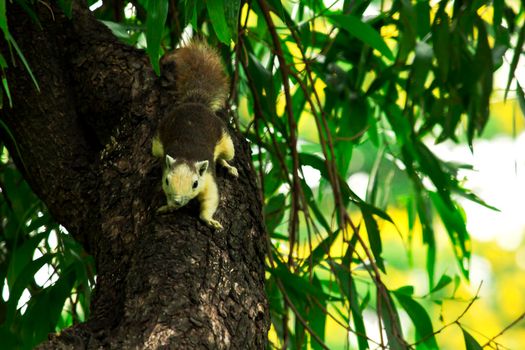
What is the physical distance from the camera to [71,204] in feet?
8.59

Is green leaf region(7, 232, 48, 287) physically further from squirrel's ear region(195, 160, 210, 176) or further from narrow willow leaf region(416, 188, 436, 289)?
narrow willow leaf region(416, 188, 436, 289)

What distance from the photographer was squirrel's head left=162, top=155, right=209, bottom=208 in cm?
253

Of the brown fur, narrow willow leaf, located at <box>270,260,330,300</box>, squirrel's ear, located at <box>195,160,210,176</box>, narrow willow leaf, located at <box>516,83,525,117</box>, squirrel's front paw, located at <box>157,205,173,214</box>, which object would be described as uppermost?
the brown fur

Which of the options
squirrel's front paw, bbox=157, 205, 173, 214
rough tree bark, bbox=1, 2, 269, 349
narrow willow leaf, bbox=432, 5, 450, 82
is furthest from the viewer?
squirrel's front paw, bbox=157, 205, 173, 214

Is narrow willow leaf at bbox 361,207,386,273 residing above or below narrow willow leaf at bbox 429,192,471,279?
below

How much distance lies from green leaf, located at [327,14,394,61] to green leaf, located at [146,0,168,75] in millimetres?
677

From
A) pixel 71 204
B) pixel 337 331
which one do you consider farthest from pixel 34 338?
pixel 337 331

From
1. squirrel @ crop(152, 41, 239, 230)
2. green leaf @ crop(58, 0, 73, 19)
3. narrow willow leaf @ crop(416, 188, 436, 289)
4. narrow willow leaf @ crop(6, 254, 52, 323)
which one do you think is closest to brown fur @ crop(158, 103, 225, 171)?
squirrel @ crop(152, 41, 239, 230)

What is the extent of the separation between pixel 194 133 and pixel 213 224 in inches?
23.6

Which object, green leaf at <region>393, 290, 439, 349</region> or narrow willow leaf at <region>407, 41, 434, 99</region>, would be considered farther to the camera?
green leaf at <region>393, 290, 439, 349</region>

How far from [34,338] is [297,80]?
1.26 m

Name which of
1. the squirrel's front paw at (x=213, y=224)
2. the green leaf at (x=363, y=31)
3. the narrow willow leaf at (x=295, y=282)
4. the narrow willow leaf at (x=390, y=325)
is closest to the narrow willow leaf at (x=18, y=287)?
the narrow willow leaf at (x=295, y=282)

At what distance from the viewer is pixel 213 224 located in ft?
7.86

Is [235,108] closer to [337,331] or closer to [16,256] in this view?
[16,256]
